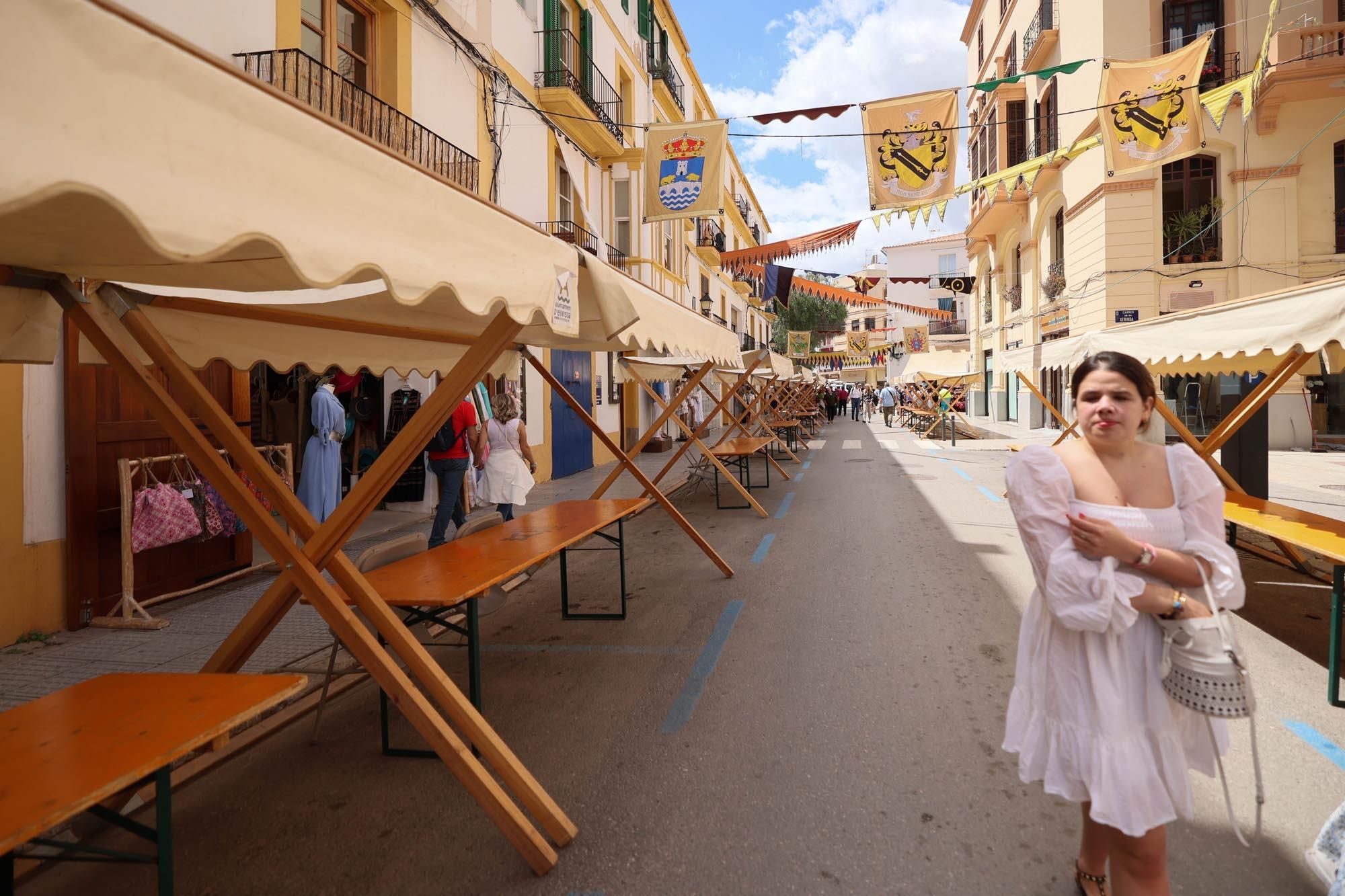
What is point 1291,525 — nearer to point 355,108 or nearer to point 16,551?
point 16,551

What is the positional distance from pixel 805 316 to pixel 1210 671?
5503cm

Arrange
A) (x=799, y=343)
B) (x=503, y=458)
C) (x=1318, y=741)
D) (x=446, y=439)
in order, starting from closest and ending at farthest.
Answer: (x=1318, y=741) → (x=446, y=439) → (x=503, y=458) → (x=799, y=343)

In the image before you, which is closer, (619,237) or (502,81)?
(502,81)

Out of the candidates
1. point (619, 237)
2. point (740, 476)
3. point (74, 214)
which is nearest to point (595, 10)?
point (619, 237)

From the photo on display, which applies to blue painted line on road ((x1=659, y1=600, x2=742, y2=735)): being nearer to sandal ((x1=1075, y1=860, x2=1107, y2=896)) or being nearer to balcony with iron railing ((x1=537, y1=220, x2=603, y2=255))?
sandal ((x1=1075, y1=860, x2=1107, y2=896))

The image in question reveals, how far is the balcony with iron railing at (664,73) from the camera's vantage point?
2092cm

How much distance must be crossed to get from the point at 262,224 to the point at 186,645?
4.70 meters

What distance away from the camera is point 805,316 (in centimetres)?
5506

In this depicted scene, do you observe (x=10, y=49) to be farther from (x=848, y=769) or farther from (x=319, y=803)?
(x=848, y=769)

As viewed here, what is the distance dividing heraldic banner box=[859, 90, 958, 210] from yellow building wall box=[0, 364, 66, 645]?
1062 cm

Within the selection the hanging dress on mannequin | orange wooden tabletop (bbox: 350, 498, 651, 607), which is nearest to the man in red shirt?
orange wooden tabletop (bbox: 350, 498, 651, 607)

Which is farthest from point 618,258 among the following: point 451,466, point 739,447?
point 451,466

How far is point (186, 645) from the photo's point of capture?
16.8ft

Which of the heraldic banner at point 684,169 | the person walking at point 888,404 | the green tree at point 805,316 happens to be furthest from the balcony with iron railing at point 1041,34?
the green tree at point 805,316
